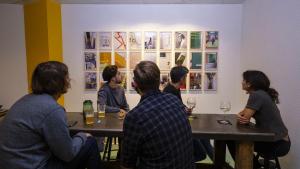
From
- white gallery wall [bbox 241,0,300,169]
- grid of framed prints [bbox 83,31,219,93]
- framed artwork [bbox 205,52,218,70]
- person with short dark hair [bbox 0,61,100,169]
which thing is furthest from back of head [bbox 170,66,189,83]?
person with short dark hair [bbox 0,61,100,169]

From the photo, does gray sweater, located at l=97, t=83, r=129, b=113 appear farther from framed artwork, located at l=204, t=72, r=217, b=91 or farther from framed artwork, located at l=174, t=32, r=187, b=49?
framed artwork, located at l=204, t=72, r=217, b=91

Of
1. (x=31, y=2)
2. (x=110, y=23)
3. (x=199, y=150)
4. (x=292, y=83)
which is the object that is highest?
(x=31, y=2)

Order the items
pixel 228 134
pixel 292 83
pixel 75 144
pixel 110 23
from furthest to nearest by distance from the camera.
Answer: pixel 110 23 → pixel 292 83 → pixel 228 134 → pixel 75 144

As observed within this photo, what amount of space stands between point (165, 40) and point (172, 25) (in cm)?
25

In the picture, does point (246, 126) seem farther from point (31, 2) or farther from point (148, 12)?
point (31, 2)

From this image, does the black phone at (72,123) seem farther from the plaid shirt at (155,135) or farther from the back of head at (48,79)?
the plaid shirt at (155,135)

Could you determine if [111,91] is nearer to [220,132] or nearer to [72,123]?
[72,123]

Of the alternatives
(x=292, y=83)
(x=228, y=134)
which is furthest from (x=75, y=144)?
(x=292, y=83)

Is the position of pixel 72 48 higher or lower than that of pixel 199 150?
higher

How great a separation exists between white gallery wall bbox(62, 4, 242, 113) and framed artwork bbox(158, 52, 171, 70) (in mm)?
375

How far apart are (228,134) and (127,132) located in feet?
2.84

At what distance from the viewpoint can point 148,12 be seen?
4090 millimetres

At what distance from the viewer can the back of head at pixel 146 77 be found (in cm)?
148

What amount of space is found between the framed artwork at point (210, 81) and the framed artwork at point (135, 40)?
44.3 inches
